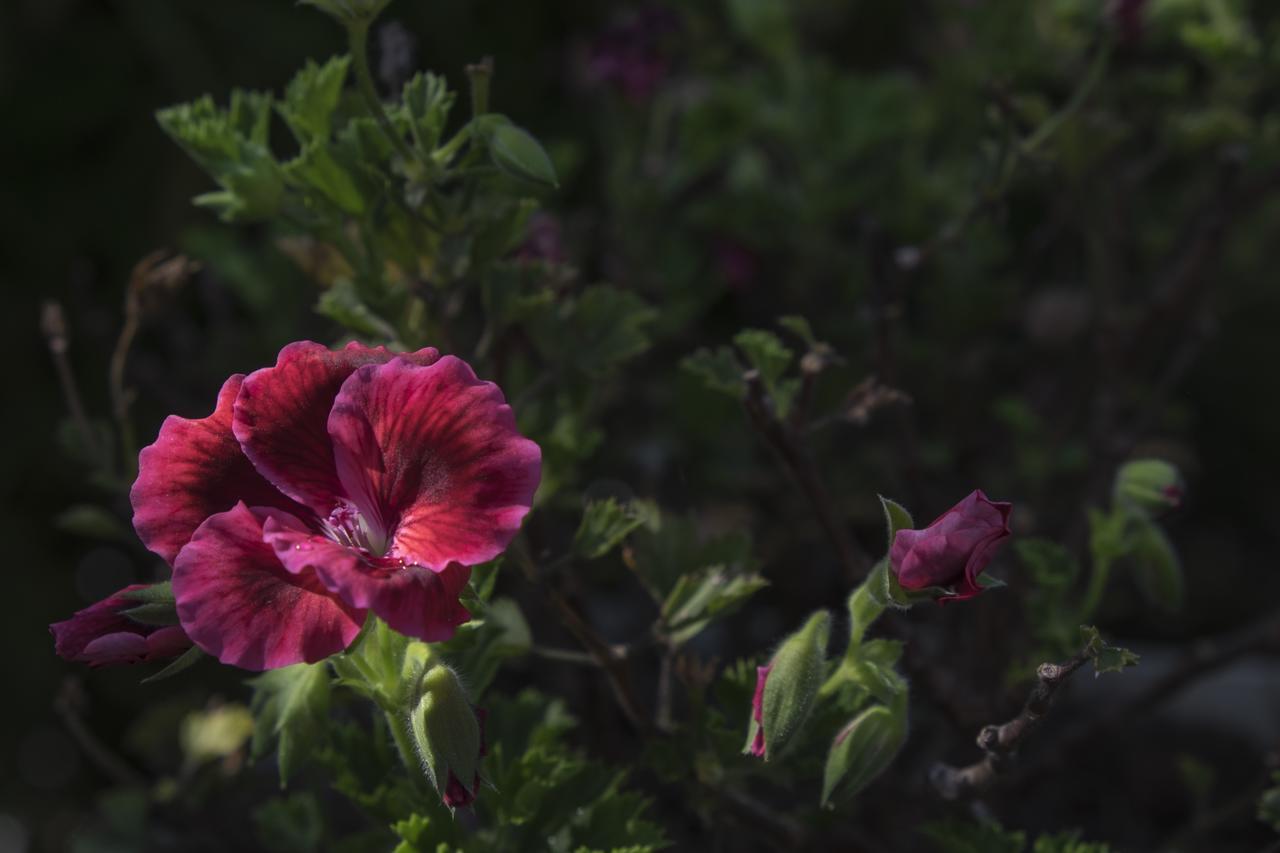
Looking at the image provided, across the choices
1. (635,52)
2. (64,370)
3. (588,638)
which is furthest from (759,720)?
(635,52)

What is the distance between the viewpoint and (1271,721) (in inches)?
65.0

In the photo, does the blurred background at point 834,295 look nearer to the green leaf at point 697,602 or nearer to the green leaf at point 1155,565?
the green leaf at point 1155,565

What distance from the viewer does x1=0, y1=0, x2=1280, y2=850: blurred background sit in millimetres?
1350

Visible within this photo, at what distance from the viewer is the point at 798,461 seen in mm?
1053

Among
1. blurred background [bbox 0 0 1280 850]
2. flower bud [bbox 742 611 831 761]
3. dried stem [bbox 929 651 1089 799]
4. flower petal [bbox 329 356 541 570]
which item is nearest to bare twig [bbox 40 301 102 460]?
blurred background [bbox 0 0 1280 850]

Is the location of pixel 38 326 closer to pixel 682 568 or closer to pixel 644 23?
pixel 644 23

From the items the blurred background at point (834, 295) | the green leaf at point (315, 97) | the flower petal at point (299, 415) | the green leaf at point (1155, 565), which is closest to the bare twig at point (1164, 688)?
the blurred background at point (834, 295)

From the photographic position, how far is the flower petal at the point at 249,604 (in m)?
0.72

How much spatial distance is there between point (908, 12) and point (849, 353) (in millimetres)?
871

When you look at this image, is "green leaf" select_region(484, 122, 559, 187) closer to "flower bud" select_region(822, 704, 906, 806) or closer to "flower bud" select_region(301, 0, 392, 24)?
"flower bud" select_region(301, 0, 392, 24)

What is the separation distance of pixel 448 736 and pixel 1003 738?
0.36 metres

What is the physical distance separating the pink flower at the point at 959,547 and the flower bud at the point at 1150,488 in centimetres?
35

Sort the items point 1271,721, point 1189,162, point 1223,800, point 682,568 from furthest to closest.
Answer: point 1189,162 < point 1271,721 < point 1223,800 < point 682,568

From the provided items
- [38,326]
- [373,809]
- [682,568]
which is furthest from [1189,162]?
[38,326]
